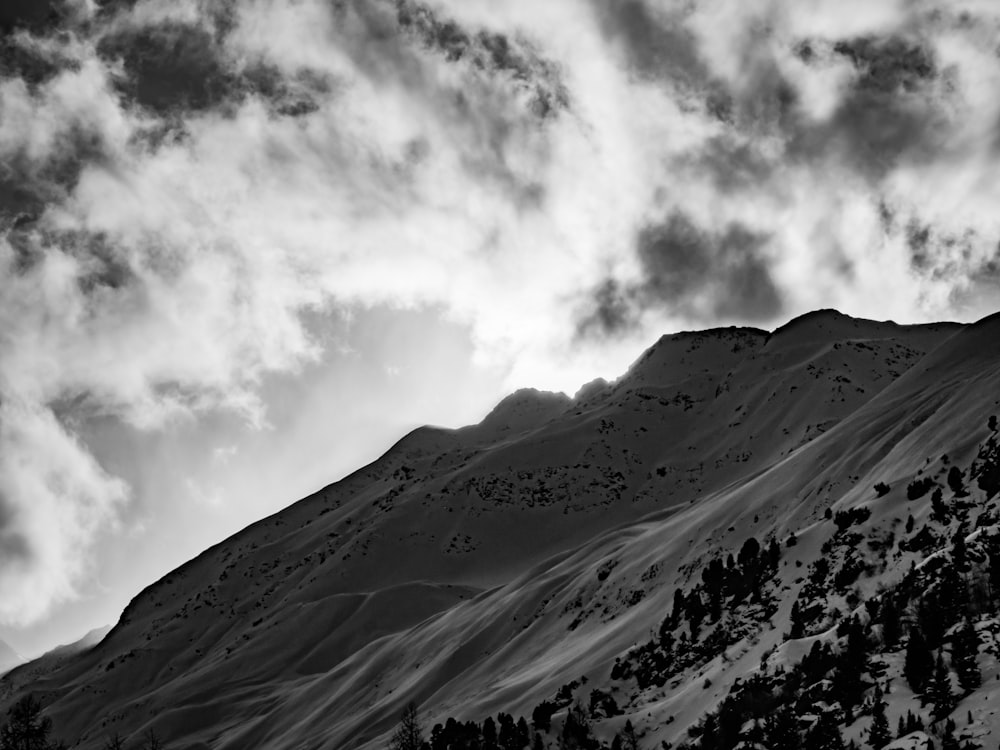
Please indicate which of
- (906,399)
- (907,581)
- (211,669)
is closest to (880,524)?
(907,581)

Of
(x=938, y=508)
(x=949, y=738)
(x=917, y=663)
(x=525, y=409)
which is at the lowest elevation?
(x=949, y=738)

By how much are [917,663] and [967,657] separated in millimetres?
966

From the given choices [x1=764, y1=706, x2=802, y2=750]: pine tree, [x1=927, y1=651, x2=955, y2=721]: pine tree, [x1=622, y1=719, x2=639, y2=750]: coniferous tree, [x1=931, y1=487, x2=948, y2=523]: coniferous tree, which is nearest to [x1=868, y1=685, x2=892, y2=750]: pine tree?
[x1=927, y1=651, x2=955, y2=721]: pine tree

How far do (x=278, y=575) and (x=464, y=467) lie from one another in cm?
2936

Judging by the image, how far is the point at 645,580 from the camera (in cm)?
4188

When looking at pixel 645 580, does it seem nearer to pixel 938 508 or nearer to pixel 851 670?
pixel 938 508

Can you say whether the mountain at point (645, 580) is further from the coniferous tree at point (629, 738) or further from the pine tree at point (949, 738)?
the coniferous tree at point (629, 738)

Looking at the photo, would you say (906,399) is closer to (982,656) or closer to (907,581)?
(907,581)

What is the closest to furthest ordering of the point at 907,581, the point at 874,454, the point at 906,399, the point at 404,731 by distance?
the point at 907,581, the point at 404,731, the point at 874,454, the point at 906,399

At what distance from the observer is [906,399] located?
147 ft

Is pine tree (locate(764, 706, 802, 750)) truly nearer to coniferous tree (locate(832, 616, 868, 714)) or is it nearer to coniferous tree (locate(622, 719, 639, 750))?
coniferous tree (locate(832, 616, 868, 714))

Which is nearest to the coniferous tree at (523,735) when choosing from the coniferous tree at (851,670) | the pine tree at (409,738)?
the pine tree at (409,738)

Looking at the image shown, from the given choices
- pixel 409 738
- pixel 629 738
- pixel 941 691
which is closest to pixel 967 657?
pixel 941 691

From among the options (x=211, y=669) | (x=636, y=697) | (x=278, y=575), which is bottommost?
(x=636, y=697)
